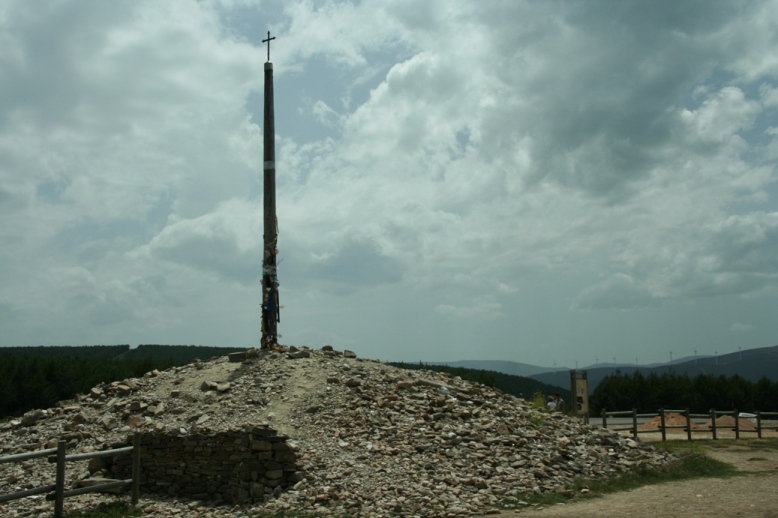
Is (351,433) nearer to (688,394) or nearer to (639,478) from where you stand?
(639,478)

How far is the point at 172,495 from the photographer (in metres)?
12.6

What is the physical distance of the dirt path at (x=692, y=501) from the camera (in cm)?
1118

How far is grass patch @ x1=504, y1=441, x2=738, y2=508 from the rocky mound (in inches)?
10.3

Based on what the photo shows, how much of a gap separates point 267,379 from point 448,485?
5.18 m

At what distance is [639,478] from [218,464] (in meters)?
8.06

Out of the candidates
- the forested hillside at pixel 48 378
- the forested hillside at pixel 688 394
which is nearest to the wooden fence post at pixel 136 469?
the forested hillside at pixel 48 378

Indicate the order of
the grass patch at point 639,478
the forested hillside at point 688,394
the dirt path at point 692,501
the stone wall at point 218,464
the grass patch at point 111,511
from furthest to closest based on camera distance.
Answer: the forested hillside at point 688,394 < the stone wall at point 218,464 < the grass patch at point 639,478 < the grass patch at point 111,511 < the dirt path at point 692,501

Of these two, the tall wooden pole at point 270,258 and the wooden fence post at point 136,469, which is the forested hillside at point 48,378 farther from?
the wooden fence post at point 136,469

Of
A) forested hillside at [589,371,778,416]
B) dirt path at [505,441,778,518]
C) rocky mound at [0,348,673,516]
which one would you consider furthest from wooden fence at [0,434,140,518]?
forested hillside at [589,371,778,416]

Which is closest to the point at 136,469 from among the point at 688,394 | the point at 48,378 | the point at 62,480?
the point at 62,480

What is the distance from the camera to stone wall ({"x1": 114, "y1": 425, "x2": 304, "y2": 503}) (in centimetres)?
1225

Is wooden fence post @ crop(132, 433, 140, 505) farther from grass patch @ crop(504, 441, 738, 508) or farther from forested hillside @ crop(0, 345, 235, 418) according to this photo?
forested hillside @ crop(0, 345, 235, 418)

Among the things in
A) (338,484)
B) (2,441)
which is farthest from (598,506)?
(2,441)

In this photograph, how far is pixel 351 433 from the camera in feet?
45.1
